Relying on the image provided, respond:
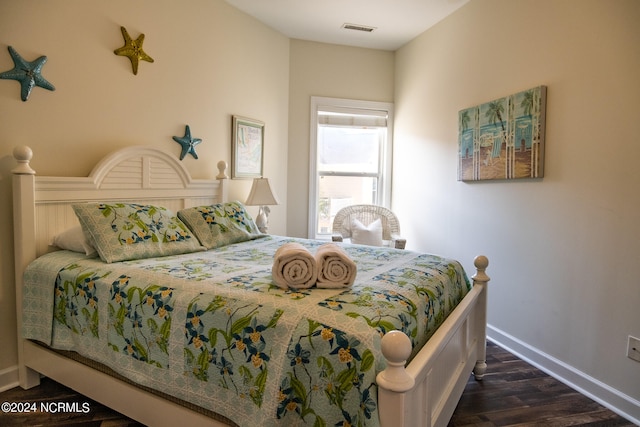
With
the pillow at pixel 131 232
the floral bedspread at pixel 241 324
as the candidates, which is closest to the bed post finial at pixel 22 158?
the pillow at pixel 131 232

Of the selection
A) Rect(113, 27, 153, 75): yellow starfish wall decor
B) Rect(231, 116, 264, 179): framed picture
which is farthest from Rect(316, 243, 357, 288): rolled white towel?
Rect(231, 116, 264, 179): framed picture

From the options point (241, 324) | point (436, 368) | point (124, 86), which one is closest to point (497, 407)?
point (436, 368)

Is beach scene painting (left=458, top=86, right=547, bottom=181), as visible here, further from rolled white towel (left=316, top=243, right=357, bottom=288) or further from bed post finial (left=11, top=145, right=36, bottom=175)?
bed post finial (left=11, top=145, right=36, bottom=175)

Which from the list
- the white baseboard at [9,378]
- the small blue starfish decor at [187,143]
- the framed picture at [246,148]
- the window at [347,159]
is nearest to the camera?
the white baseboard at [9,378]

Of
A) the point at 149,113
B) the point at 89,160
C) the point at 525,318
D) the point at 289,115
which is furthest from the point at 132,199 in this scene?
the point at 525,318

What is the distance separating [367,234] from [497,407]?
2048 millimetres

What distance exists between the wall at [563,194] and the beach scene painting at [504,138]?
0.07 metres

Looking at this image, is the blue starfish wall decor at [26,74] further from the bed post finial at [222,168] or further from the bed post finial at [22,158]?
the bed post finial at [222,168]

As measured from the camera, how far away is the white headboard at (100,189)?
207 cm

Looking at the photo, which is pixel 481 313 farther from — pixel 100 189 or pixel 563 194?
pixel 100 189

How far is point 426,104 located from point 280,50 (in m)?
1.62

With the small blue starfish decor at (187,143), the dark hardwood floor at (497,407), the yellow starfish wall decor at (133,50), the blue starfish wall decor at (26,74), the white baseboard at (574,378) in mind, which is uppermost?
the yellow starfish wall decor at (133,50)

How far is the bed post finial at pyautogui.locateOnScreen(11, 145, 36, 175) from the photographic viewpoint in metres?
2.02

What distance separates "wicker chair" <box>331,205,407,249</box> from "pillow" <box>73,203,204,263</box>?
6.06 ft
